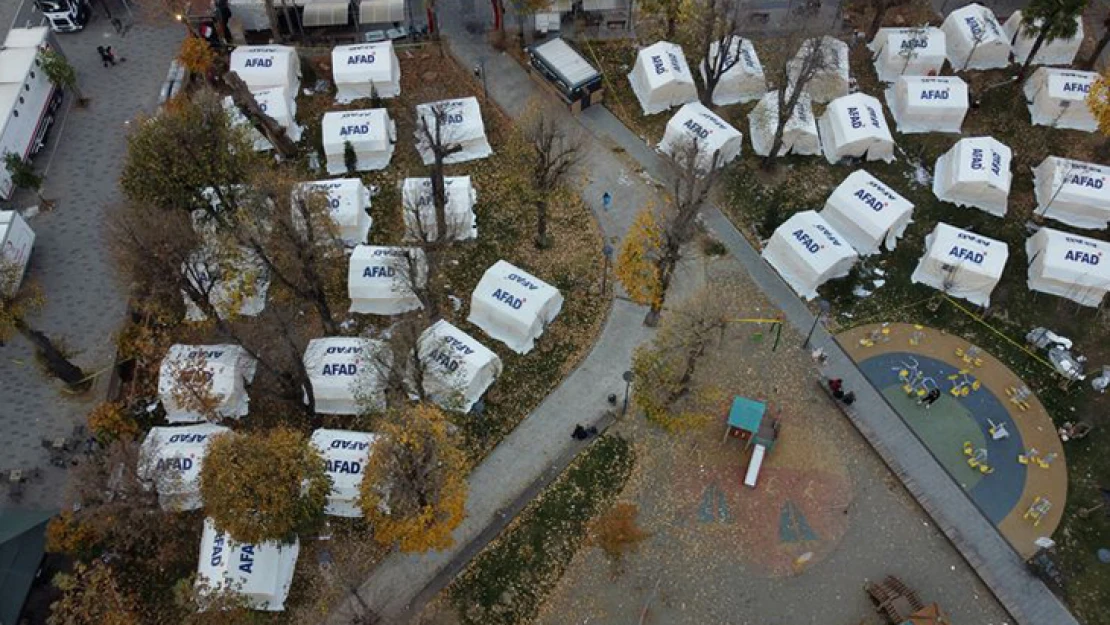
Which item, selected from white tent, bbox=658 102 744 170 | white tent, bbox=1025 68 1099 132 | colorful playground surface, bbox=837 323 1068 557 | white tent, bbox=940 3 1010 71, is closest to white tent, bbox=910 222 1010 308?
colorful playground surface, bbox=837 323 1068 557

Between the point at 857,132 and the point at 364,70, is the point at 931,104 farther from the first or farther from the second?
the point at 364,70

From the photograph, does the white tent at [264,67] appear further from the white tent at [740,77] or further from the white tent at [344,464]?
the white tent at [740,77]

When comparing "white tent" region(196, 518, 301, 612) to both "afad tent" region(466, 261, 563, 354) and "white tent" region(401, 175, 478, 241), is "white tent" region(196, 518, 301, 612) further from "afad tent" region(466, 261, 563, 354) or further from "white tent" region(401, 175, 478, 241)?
"white tent" region(401, 175, 478, 241)

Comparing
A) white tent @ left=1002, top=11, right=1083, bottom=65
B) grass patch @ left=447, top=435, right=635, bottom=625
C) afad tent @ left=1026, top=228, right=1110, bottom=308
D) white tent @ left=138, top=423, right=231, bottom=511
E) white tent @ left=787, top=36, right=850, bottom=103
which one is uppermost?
white tent @ left=1002, top=11, right=1083, bottom=65

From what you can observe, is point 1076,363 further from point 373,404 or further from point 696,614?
point 373,404

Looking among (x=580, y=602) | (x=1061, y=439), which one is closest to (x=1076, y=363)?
(x=1061, y=439)

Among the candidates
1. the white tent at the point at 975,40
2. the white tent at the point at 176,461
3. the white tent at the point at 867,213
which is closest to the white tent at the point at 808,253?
the white tent at the point at 867,213
